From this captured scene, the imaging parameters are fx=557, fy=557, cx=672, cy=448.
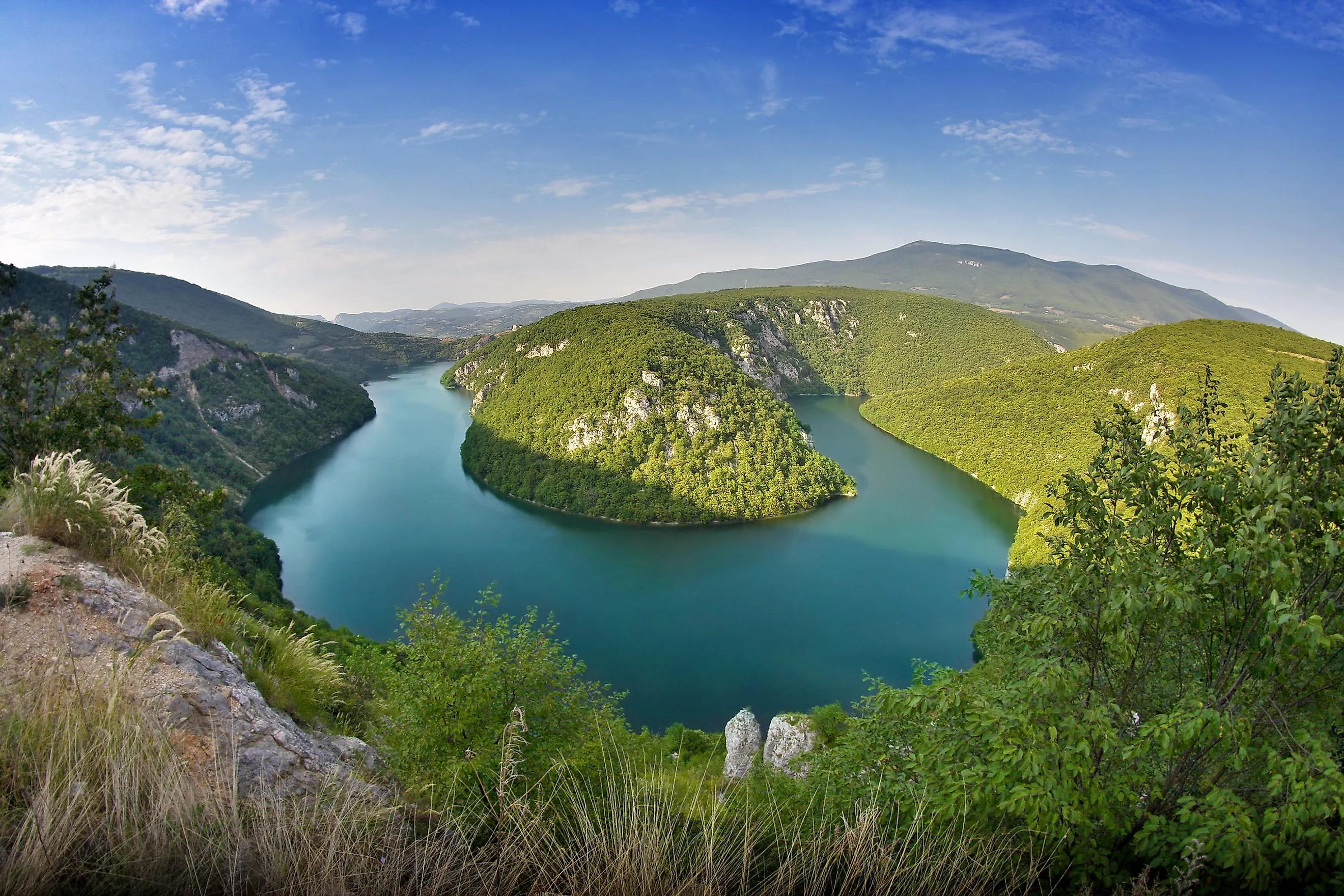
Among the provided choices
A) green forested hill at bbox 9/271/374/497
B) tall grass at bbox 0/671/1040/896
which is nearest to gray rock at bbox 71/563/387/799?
tall grass at bbox 0/671/1040/896

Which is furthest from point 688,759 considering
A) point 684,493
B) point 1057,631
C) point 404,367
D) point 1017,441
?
point 404,367

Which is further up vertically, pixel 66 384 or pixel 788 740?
pixel 66 384

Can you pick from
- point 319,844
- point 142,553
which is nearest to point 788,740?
point 142,553

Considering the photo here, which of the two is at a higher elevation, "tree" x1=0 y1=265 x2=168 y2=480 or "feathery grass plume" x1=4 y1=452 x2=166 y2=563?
"tree" x1=0 y1=265 x2=168 y2=480

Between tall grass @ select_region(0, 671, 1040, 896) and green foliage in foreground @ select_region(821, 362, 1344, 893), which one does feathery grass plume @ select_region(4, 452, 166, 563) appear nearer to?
tall grass @ select_region(0, 671, 1040, 896)

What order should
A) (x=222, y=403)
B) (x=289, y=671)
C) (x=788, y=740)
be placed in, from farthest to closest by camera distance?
1. (x=222, y=403)
2. (x=788, y=740)
3. (x=289, y=671)

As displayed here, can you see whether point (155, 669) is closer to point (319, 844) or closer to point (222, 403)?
point (319, 844)

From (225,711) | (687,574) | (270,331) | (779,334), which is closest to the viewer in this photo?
(225,711)
